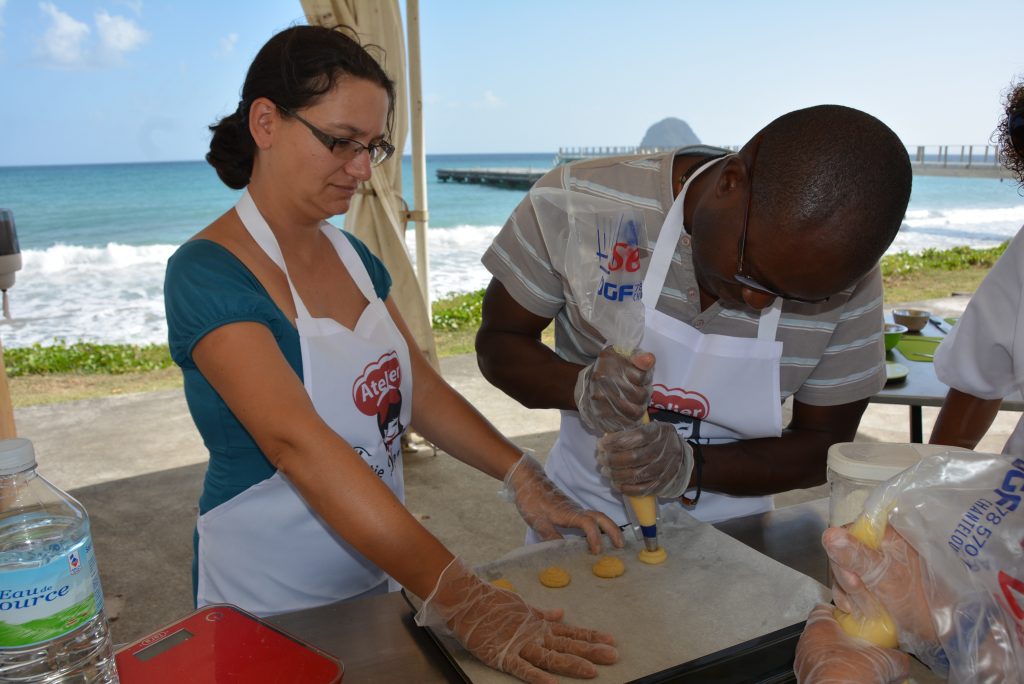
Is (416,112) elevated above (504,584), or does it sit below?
above

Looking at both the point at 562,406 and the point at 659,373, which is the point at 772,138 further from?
the point at 562,406

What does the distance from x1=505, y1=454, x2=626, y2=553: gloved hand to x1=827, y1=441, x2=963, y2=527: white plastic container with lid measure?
0.63m

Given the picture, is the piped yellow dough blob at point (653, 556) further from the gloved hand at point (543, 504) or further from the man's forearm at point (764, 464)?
the man's forearm at point (764, 464)

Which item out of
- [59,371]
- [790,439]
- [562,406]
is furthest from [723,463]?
[59,371]

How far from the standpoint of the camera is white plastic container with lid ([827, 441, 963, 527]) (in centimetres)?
98

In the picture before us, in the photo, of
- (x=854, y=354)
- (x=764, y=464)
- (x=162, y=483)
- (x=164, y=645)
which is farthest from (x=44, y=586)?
(x=162, y=483)

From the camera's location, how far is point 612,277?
147cm

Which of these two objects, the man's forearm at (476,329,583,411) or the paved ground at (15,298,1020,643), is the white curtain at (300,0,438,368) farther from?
the man's forearm at (476,329,583,411)

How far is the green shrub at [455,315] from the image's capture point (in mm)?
9094

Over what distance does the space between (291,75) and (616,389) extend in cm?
97

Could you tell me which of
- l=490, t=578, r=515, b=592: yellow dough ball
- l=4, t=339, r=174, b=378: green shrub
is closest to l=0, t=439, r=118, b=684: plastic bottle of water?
l=490, t=578, r=515, b=592: yellow dough ball

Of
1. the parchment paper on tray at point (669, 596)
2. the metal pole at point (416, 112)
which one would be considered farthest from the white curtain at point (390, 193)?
the parchment paper on tray at point (669, 596)

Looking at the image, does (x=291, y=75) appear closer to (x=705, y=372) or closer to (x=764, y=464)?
(x=705, y=372)

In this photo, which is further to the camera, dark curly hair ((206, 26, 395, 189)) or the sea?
the sea
